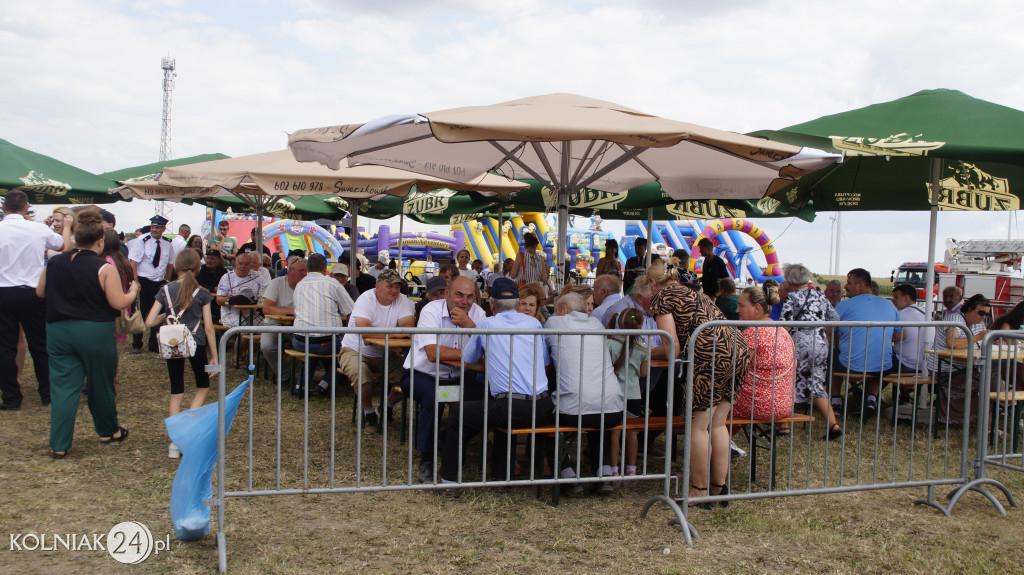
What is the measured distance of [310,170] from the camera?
24.2ft

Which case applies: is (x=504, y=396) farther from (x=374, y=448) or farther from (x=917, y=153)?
(x=917, y=153)

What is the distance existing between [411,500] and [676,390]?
1.89 metres

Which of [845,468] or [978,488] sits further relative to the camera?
[845,468]

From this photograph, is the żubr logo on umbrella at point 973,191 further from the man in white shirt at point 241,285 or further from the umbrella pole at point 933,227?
the man in white shirt at point 241,285

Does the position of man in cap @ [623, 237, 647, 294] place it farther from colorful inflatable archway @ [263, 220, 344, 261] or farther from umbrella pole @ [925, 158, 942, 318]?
colorful inflatable archway @ [263, 220, 344, 261]

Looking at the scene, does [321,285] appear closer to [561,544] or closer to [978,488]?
[561,544]

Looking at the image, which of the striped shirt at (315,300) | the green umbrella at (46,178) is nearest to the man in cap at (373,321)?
the striped shirt at (315,300)

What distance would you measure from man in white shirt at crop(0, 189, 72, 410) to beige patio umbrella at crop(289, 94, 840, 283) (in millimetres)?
2613

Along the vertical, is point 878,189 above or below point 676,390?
above

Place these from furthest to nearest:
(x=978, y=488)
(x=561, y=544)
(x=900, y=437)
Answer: (x=900, y=437) → (x=978, y=488) → (x=561, y=544)

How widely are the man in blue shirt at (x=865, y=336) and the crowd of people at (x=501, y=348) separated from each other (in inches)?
0.8

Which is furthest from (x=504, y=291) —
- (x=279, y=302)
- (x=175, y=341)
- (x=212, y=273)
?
(x=212, y=273)

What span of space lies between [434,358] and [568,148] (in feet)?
8.30

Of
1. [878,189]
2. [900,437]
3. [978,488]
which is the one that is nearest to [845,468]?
[978,488]
